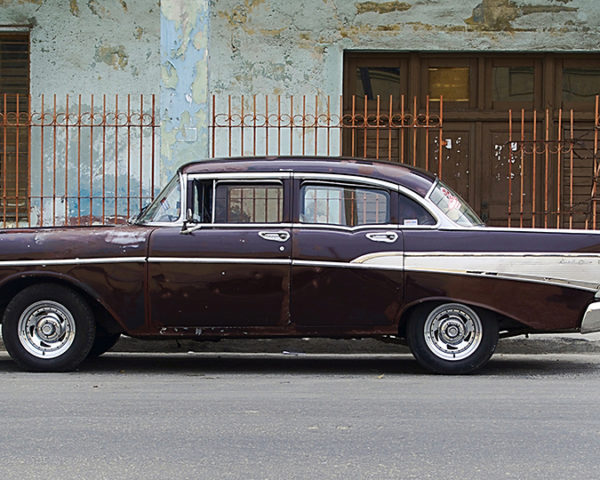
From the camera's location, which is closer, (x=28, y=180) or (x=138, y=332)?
(x=138, y=332)

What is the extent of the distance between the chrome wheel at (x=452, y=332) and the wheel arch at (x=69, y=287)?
7.67 feet

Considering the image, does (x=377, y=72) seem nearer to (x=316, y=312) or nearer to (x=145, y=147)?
(x=145, y=147)

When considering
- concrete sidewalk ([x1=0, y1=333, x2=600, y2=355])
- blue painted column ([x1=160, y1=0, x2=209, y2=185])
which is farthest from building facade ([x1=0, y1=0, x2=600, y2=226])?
concrete sidewalk ([x1=0, y1=333, x2=600, y2=355])

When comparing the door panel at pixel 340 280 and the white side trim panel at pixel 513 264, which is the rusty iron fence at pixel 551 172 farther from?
the door panel at pixel 340 280

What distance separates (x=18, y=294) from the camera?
8.12m

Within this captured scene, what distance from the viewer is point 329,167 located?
8.20m

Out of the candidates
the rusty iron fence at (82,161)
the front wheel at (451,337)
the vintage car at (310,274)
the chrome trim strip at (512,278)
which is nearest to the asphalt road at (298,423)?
the front wheel at (451,337)

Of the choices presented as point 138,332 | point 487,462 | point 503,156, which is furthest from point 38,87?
point 487,462

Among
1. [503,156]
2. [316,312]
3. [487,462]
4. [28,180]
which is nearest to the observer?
[487,462]

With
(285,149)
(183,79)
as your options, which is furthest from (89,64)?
(183,79)

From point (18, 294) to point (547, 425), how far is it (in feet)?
13.8

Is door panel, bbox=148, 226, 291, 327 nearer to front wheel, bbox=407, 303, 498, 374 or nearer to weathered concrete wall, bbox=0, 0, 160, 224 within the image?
front wheel, bbox=407, 303, 498, 374

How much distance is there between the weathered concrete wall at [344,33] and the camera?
48.3 ft

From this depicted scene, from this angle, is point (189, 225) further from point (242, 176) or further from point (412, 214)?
point (412, 214)
